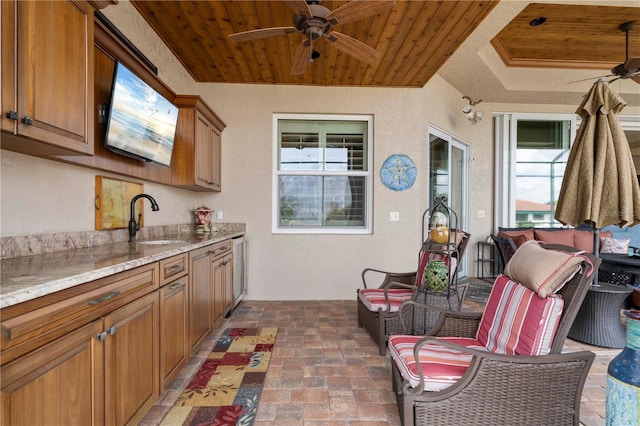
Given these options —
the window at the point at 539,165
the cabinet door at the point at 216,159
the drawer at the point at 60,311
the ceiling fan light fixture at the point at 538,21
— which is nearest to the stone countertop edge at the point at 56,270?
the drawer at the point at 60,311

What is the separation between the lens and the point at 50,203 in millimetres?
1771

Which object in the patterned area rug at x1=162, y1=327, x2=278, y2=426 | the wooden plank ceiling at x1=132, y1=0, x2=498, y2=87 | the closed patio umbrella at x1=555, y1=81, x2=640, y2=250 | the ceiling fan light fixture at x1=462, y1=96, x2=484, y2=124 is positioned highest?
the wooden plank ceiling at x1=132, y1=0, x2=498, y2=87

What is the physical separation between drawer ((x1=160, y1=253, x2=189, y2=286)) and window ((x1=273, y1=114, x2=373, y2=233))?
208cm

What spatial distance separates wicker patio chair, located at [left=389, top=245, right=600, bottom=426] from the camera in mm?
1341

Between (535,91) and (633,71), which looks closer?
(633,71)

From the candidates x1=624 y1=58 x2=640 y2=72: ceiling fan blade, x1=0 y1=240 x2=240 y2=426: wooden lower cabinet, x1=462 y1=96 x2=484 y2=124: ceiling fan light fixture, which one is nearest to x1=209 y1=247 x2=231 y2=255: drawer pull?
x1=0 y1=240 x2=240 y2=426: wooden lower cabinet

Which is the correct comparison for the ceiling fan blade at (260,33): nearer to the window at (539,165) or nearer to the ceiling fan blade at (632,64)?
the ceiling fan blade at (632,64)

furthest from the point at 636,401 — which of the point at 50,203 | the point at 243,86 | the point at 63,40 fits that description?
the point at 243,86

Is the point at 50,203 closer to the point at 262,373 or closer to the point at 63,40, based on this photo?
the point at 63,40

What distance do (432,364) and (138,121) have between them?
8.22ft

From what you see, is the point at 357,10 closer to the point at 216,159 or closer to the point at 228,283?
the point at 216,159

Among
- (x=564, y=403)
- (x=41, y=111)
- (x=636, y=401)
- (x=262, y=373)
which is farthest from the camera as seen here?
(x=262, y=373)

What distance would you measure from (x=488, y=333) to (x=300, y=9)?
242 centimetres

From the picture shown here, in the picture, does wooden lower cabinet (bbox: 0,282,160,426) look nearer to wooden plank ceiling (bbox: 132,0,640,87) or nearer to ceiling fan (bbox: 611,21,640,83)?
wooden plank ceiling (bbox: 132,0,640,87)
